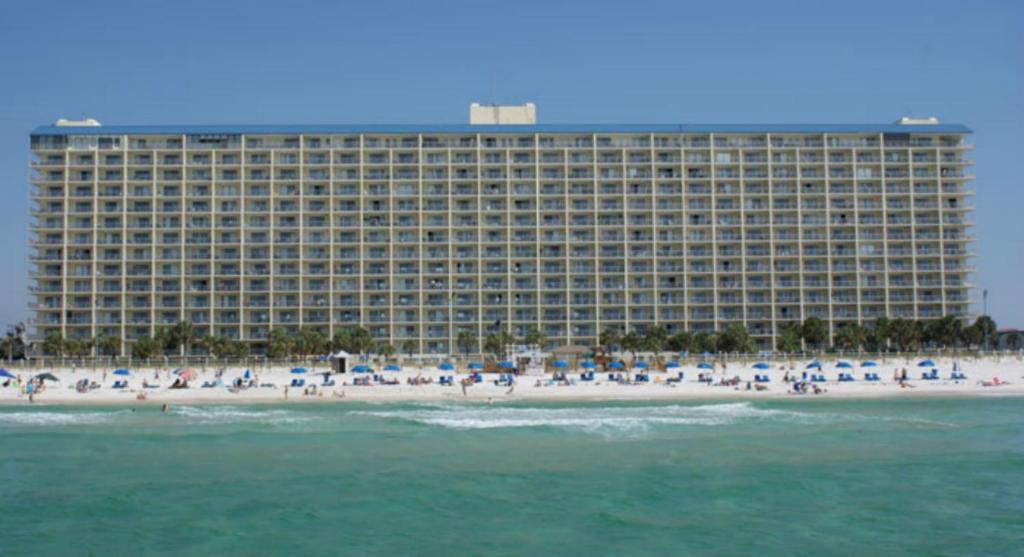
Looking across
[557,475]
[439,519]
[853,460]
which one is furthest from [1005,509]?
[439,519]

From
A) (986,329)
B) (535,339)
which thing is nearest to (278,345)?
(535,339)

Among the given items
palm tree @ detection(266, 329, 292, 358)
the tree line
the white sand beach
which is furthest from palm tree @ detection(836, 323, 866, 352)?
palm tree @ detection(266, 329, 292, 358)

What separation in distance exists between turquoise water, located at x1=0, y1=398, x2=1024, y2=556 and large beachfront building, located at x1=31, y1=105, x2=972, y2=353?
48.1 m

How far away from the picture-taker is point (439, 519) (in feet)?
84.6

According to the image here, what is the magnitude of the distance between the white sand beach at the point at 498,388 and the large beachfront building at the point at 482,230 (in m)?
24.1

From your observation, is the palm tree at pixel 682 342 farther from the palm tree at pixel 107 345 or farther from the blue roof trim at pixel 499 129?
the palm tree at pixel 107 345

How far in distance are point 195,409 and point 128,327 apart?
150 feet

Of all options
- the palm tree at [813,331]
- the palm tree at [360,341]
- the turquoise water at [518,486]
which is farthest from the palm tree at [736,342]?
the turquoise water at [518,486]

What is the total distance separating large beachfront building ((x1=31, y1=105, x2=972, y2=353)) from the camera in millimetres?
95250

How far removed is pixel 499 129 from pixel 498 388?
43.2m

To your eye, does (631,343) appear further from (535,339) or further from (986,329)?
(986,329)

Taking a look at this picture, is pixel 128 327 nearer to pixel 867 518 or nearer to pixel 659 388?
pixel 659 388

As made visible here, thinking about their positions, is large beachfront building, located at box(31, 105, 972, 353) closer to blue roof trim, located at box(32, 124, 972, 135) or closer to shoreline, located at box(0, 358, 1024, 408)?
blue roof trim, located at box(32, 124, 972, 135)

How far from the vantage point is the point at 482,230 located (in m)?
96.6
